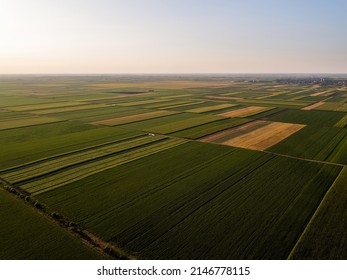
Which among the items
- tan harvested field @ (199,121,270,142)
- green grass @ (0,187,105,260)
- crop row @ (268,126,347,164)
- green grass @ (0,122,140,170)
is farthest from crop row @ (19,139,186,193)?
crop row @ (268,126,347,164)

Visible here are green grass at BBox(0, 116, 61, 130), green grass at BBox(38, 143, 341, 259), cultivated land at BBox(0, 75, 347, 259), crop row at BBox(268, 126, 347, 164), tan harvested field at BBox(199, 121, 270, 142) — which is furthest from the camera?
green grass at BBox(0, 116, 61, 130)

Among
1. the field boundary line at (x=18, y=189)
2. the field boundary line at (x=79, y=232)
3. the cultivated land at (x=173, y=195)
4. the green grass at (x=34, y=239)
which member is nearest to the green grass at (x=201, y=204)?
the cultivated land at (x=173, y=195)

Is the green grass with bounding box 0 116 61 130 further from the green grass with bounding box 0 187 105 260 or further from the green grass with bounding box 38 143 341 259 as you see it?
the green grass with bounding box 0 187 105 260

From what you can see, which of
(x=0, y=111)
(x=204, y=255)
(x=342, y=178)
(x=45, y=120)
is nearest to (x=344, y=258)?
(x=204, y=255)

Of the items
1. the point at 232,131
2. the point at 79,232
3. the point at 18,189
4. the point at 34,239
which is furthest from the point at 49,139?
the point at 232,131

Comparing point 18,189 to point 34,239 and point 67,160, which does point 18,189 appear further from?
point 34,239
